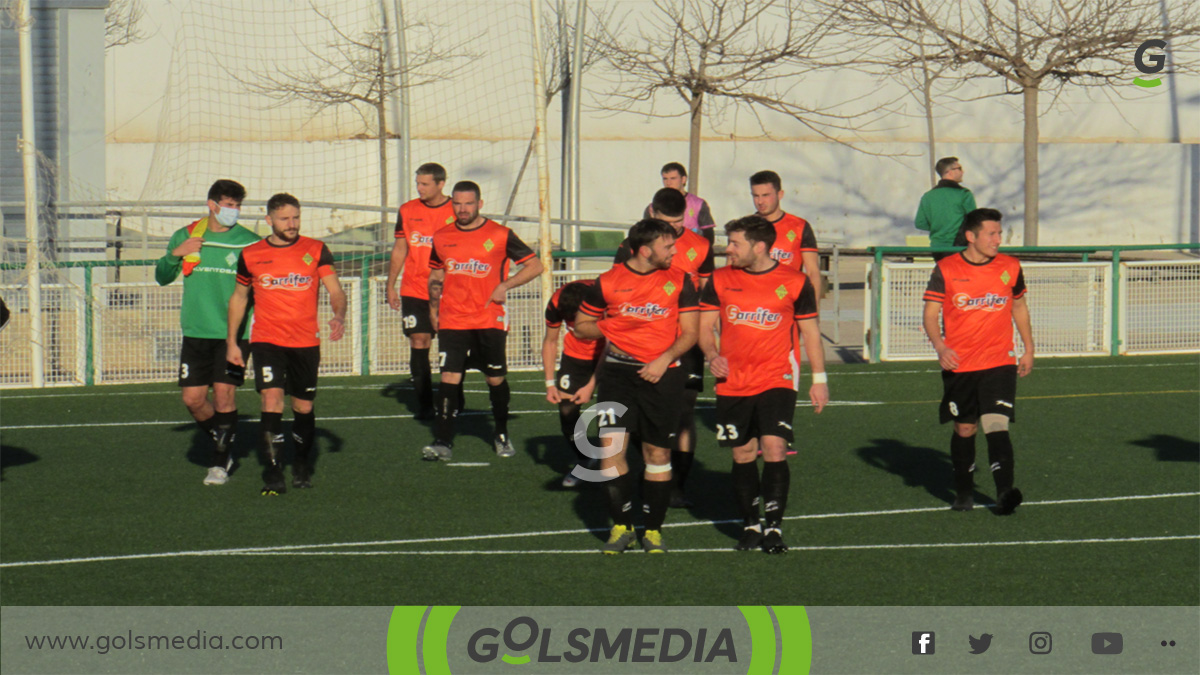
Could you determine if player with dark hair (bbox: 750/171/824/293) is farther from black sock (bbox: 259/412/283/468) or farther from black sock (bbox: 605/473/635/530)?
black sock (bbox: 259/412/283/468)

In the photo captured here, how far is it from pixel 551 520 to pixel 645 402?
1.52m

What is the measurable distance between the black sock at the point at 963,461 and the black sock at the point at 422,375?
489 centimetres

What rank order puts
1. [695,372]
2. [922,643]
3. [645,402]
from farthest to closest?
[695,372], [645,402], [922,643]

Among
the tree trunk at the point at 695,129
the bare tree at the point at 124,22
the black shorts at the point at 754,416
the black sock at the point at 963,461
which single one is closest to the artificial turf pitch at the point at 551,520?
the black sock at the point at 963,461

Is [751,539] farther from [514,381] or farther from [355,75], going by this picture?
[355,75]

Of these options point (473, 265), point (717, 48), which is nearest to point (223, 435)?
point (473, 265)

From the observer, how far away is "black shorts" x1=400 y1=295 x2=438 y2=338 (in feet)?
38.1

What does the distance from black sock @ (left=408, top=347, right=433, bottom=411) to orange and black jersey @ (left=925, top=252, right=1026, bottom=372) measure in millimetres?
4943

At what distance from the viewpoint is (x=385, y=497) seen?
364 inches

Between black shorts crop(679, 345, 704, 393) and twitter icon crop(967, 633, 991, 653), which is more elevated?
black shorts crop(679, 345, 704, 393)

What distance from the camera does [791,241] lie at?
9.79 metres

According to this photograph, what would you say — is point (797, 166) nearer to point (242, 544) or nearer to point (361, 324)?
point (361, 324)

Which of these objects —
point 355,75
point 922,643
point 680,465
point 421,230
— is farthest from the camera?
point 355,75

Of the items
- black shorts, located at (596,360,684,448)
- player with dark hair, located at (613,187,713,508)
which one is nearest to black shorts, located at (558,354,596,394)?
player with dark hair, located at (613,187,713,508)
